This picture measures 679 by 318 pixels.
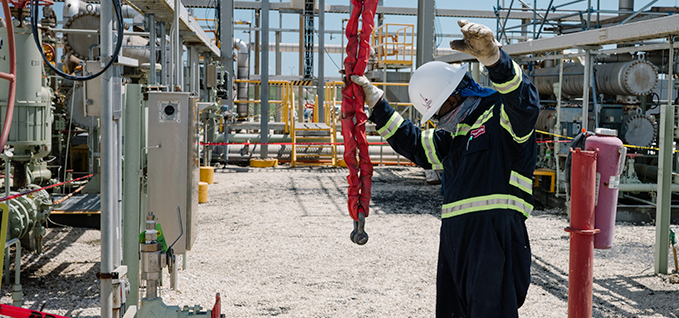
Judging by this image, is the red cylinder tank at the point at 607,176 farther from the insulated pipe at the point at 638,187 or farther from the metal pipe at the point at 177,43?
the insulated pipe at the point at 638,187

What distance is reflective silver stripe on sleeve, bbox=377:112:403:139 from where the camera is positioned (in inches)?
127

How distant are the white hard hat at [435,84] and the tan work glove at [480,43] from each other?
0.51m

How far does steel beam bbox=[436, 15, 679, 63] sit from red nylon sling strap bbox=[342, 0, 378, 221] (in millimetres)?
5407

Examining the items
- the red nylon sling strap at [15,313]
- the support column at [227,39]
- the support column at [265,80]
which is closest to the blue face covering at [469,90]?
the red nylon sling strap at [15,313]

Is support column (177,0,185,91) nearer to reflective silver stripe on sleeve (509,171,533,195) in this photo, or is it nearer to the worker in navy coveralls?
the worker in navy coveralls

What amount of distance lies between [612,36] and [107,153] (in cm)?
700

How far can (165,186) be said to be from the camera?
14.3ft

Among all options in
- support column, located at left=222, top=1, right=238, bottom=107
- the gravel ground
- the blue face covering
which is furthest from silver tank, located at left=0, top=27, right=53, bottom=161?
support column, located at left=222, top=1, right=238, bottom=107

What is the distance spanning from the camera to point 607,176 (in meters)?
4.29

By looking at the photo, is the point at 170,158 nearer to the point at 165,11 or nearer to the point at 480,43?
the point at 480,43

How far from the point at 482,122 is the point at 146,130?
251 cm

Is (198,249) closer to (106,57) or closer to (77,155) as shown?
(106,57)

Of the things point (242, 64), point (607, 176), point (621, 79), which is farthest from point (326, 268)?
point (242, 64)

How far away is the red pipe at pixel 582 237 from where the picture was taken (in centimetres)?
319
